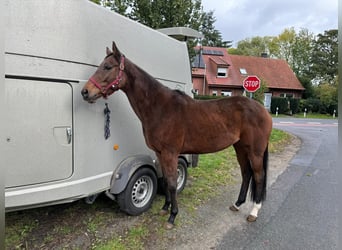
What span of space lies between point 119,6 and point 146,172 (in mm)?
7671

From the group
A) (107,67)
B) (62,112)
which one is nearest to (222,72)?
(107,67)

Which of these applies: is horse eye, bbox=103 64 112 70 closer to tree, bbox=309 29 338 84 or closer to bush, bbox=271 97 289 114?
bush, bbox=271 97 289 114

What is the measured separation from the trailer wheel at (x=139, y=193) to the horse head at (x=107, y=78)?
1.19m

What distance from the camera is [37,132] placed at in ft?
7.52

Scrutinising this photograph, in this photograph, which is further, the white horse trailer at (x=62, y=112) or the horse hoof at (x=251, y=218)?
the horse hoof at (x=251, y=218)

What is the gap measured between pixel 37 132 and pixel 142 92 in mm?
1295

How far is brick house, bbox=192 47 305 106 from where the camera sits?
93.8 feet

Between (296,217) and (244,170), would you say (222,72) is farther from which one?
(296,217)

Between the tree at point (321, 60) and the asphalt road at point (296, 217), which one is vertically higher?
the tree at point (321, 60)

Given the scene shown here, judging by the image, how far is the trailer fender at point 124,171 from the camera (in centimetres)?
304

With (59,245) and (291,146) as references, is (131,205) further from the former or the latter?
(291,146)

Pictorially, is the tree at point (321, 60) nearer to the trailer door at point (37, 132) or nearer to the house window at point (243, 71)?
the house window at point (243, 71)

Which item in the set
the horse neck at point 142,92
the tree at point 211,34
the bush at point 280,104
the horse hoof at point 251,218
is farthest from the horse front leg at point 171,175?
the tree at point 211,34

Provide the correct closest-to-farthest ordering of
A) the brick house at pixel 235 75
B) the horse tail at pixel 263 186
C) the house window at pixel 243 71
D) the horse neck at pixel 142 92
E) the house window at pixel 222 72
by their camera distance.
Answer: the horse neck at pixel 142 92
the horse tail at pixel 263 186
the brick house at pixel 235 75
the house window at pixel 222 72
the house window at pixel 243 71
